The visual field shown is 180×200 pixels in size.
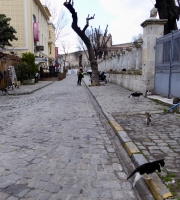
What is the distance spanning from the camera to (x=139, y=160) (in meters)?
3.93

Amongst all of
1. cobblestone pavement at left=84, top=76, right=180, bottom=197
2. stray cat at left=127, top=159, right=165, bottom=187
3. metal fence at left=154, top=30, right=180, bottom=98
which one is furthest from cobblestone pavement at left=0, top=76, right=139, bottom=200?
metal fence at left=154, top=30, right=180, bottom=98

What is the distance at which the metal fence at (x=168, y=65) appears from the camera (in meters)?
9.15

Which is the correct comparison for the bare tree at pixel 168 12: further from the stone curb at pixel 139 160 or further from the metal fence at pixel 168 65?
the stone curb at pixel 139 160

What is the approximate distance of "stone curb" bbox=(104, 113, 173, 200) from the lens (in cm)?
293

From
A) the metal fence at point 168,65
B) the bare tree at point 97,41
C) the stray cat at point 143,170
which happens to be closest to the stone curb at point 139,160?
the stray cat at point 143,170

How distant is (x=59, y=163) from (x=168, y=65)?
24.4 ft

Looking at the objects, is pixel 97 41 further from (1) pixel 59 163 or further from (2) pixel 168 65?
(1) pixel 59 163

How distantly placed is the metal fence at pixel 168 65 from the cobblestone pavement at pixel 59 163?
4.29m

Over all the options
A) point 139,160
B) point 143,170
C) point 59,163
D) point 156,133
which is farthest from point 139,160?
point 156,133

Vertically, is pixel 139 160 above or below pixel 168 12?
below

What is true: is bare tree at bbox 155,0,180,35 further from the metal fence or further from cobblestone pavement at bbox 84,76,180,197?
cobblestone pavement at bbox 84,76,180,197

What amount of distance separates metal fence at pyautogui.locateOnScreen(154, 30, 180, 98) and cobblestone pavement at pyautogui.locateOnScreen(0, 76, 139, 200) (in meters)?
4.29

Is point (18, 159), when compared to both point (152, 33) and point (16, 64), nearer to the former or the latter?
point (152, 33)

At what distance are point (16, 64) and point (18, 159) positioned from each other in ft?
61.9
